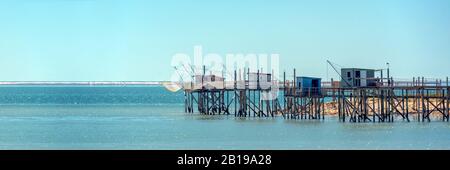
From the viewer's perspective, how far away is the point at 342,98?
64.0 metres

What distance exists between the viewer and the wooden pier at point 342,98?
199 feet

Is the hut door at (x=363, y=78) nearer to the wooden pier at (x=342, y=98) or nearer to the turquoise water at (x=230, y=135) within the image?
the wooden pier at (x=342, y=98)

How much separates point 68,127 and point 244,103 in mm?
17160

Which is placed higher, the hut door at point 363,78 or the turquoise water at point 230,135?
the hut door at point 363,78

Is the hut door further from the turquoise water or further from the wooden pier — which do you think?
the turquoise water

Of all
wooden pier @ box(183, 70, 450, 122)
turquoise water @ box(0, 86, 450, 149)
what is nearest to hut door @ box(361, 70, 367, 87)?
wooden pier @ box(183, 70, 450, 122)

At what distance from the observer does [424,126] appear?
185 feet

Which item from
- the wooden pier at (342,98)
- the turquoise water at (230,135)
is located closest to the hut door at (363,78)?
the wooden pier at (342,98)

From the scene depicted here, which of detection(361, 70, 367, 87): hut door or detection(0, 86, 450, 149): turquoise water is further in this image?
detection(361, 70, 367, 87): hut door

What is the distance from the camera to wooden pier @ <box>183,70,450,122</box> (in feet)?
199

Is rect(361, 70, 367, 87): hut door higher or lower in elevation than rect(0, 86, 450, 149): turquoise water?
higher

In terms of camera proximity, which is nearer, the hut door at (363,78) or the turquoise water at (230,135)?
the turquoise water at (230,135)
